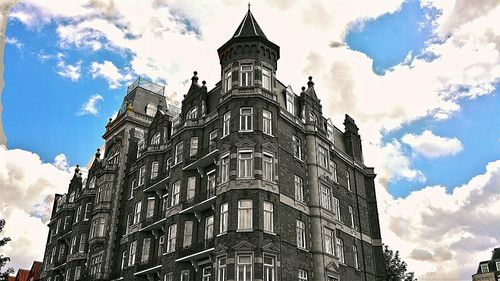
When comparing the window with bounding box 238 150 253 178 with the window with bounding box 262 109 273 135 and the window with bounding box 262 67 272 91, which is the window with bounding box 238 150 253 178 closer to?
the window with bounding box 262 109 273 135

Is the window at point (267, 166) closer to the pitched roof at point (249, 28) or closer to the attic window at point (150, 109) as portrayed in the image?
the pitched roof at point (249, 28)

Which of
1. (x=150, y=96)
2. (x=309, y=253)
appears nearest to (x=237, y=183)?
(x=309, y=253)

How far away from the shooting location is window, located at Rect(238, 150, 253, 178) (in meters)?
33.8

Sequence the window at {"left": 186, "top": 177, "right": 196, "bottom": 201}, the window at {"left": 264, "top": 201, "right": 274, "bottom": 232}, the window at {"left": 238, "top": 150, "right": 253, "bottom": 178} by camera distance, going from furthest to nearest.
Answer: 1. the window at {"left": 186, "top": 177, "right": 196, "bottom": 201}
2. the window at {"left": 238, "top": 150, "right": 253, "bottom": 178}
3. the window at {"left": 264, "top": 201, "right": 274, "bottom": 232}

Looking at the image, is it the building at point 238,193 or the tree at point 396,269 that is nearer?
the building at point 238,193

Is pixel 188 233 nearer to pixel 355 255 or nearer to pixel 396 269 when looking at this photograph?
pixel 355 255

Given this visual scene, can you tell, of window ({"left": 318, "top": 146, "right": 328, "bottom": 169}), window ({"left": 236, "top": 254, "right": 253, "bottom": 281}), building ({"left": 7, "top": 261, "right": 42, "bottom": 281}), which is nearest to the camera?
window ({"left": 236, "top": 254, "right": 253, "bottom": 281})

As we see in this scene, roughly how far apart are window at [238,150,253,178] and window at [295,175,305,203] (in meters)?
5.26

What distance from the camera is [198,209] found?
1463 inches

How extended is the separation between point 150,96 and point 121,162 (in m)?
11.0

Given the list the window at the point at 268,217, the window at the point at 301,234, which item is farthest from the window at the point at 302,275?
the window at the point at 268,217

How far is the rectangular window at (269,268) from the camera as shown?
3108 cm

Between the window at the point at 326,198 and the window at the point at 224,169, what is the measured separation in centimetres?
922

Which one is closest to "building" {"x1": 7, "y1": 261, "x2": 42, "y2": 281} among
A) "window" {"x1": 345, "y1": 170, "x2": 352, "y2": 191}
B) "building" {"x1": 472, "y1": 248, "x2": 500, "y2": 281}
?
"window" {"x1": 345, "y1": 170, "x2": 352, "y2": 191}
